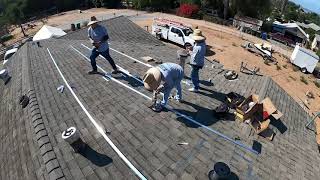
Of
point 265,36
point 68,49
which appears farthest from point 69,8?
point 68,49

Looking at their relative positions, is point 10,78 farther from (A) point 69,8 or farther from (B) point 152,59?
(A) point 69,8

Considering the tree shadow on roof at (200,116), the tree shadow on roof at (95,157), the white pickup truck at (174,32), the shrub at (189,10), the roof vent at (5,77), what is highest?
the tree shadow on roof at (95,157)

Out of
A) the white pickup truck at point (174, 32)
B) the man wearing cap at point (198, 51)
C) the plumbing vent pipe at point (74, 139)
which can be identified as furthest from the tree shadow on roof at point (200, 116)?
the white pickup truck at point (174, 32)

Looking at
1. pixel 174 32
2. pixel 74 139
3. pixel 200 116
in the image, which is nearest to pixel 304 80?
pixel 174 32

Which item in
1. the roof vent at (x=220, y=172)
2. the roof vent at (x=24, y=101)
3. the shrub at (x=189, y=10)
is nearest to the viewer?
the roof vent at (x=220, y=172)

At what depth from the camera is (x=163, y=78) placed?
28.6ft

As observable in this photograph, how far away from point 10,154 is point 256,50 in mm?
32475

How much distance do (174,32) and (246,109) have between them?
2353 centimetres

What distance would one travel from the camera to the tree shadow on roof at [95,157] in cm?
717

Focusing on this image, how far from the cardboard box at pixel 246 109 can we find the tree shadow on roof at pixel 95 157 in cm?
507

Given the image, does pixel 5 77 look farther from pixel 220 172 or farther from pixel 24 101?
pixel 220 172

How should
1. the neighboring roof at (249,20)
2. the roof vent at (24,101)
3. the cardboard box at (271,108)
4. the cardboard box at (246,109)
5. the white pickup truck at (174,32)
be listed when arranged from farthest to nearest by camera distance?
the neighboring roof at (249,20) < the white pickup truck at (174,32) < the roof vent at (24,101) < the cardboard box at (271,108) < the cardboard box at (246,109)

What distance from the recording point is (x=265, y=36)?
44.4m

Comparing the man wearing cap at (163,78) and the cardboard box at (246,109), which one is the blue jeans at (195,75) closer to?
the man wearing cap at (163,78)
